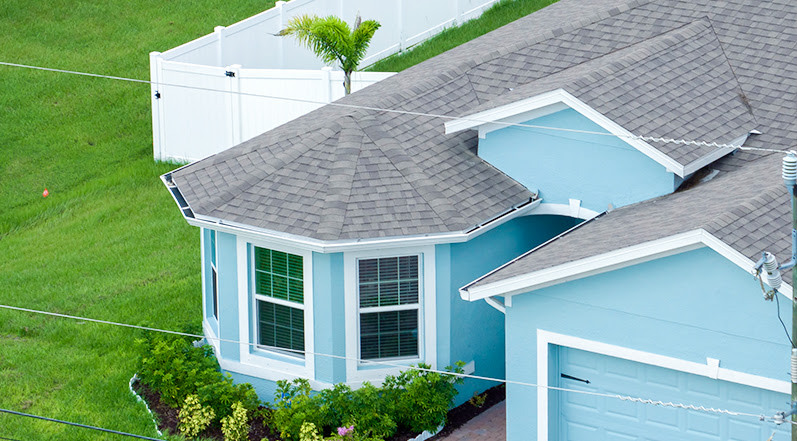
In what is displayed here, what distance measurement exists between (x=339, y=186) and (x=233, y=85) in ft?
31.9

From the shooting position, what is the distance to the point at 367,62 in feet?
97.8

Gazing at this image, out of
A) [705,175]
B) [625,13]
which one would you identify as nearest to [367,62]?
[625,13]

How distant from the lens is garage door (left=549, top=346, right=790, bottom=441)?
521 inches

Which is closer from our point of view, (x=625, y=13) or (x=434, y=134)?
(x=434, y=134)

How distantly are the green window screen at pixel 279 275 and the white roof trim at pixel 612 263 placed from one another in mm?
2589

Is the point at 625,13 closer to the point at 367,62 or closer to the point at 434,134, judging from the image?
the point at 434,134

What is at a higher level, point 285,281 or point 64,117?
point 64,117

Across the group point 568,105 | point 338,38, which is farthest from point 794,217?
point 338,38

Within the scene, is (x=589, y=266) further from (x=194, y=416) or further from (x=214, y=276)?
(x=214, y=276)

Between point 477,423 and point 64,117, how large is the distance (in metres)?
15.9

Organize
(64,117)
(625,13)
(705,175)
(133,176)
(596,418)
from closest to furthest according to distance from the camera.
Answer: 1. (596,418)
2. (705,175)
3. (625,13)
4. (133,176)
5. (64,117)

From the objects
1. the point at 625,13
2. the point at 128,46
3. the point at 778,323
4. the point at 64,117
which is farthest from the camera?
the point at 128,46

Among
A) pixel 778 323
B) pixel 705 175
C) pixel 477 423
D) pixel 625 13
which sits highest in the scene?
pixel 625 13

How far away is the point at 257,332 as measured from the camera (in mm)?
16734
